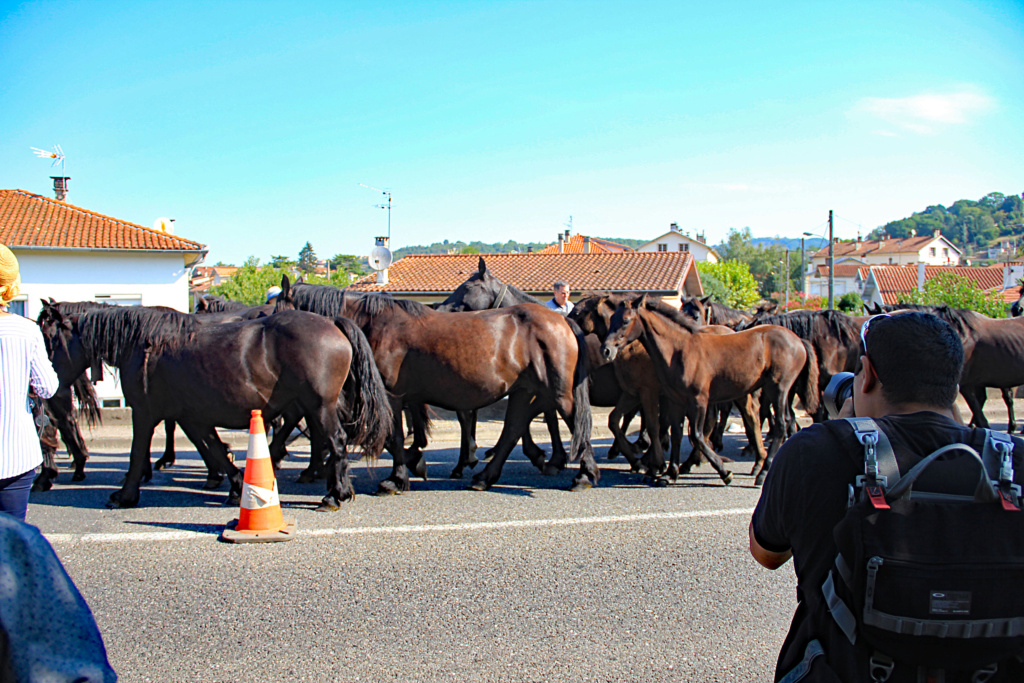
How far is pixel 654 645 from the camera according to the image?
386cm

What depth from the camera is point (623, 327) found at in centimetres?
750

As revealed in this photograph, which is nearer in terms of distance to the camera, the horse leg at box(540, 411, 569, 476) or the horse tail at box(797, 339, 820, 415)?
the horse leg at box(540, 411, 569, 476)

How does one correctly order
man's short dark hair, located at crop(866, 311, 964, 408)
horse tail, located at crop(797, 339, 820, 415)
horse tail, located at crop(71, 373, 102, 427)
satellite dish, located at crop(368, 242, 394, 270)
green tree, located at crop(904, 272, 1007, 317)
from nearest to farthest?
man's short dark hair, located at crop(866, 311, 964, 408)
horse tail, located at crop(71, 373, 102, 427)
horse tail, located at crop(797, 339, 820, 415)
satellite dish, located at crop(368, 242, 394, 270)
green tree, located at crop(904, 272, 1007, 317)

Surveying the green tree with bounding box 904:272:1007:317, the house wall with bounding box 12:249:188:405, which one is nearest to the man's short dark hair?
the house wall with bounding box 12:249:188:405

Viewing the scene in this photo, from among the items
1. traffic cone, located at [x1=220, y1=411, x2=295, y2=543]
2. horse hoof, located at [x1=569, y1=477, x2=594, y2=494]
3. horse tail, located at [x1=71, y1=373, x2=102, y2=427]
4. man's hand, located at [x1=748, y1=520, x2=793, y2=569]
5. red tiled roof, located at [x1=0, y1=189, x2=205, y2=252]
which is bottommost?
horse hoof, located at [x1=569, y1=477, x2=594, y2=494]

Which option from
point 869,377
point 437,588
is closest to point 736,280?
point 437,588

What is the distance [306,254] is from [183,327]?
136 meters

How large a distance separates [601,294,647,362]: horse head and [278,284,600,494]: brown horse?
47 centimetres

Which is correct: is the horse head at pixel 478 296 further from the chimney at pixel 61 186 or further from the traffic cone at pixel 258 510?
the chimney at pixel 61 186

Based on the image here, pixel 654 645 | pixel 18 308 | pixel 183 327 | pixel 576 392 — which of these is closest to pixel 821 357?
pixel 576 392

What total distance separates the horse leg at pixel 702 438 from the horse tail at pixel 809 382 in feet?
5.07

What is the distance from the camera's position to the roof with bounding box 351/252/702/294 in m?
34.1

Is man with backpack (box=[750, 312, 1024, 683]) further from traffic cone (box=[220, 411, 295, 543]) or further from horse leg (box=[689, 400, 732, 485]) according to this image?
horse leg (box=[689, 400, 732, 485])

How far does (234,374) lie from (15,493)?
332 centimetres
